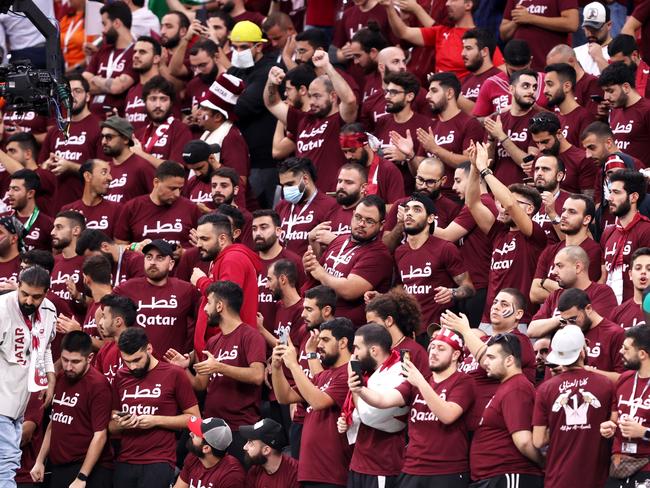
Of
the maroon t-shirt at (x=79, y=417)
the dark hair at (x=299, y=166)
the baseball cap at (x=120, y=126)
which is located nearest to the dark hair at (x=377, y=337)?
the maroon t-shirt at (x=79, y=417)

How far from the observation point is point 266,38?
55.0 ft

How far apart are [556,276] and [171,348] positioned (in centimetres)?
343

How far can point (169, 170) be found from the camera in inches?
536

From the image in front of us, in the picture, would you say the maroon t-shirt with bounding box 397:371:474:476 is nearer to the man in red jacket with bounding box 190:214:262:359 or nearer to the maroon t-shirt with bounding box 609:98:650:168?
the man in red jacket with bounding box 190:214:262:359

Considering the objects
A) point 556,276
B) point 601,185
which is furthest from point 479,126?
point 556,276

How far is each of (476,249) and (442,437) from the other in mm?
2553

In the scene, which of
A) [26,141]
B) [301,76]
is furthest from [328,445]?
[26,141]

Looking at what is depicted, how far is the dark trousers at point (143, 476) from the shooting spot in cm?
1171

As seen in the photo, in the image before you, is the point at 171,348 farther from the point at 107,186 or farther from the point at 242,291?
the point at 107,186

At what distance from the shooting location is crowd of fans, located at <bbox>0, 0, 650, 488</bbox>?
34.1 feet

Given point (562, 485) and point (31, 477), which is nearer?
point (562, 485)

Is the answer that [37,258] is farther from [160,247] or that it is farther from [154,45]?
[154,45]

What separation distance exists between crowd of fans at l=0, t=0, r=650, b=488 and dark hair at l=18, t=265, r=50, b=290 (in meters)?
0.04

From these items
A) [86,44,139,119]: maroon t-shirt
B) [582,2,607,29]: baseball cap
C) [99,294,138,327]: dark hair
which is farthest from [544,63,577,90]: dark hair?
[86,44,139,119]: maroon t-shirt
